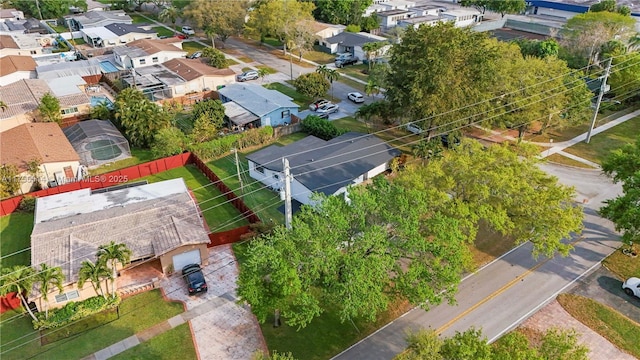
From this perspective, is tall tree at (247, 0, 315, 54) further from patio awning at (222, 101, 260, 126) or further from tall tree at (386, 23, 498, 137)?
tall tree at (386, 23, 498, 137)

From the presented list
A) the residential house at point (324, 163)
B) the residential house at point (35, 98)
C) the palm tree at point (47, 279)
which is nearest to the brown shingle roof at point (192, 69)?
the residential house at point (35, 98)

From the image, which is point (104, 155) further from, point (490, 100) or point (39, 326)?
point (490, 100)

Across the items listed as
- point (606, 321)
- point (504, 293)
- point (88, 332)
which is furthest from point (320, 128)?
point (606, 321)

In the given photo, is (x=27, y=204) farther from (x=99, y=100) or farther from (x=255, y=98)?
(x=255, y=98)

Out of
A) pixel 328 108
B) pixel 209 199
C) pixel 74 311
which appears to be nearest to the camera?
pixel 74 311

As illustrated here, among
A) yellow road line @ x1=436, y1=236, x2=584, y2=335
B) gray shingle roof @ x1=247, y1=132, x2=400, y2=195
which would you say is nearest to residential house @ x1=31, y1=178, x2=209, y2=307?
gray shingle roof @ x1=247, y1=132, x2=400, y2=195

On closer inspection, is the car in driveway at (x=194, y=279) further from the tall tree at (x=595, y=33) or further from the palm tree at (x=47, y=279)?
the tall tree at (x=595, y=33)
